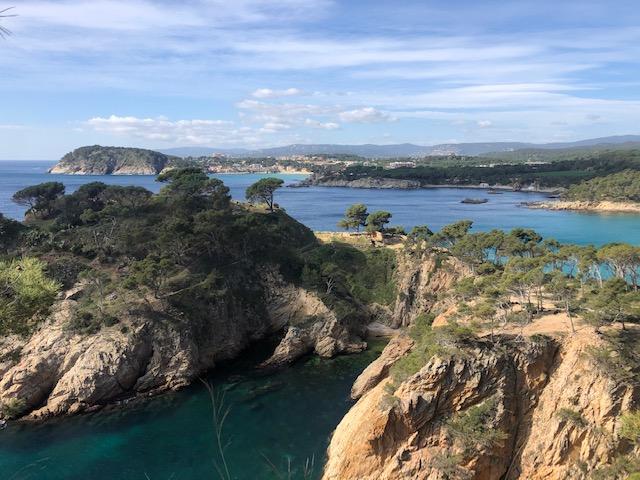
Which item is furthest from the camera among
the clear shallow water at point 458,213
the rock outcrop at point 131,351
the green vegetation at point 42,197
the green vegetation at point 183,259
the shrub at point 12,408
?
the clear shallow water at point 458,213

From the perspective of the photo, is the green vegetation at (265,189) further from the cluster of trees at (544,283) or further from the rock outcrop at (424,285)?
the cluster of trees at (544,283)

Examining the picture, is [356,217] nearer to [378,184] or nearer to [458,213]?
[458,213]

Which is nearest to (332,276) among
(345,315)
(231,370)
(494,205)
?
(345,315)

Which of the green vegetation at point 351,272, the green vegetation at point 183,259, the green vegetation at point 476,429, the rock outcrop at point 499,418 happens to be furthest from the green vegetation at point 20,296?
the green vegetation at point 351,272

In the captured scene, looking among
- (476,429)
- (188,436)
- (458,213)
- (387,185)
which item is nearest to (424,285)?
(476,429)

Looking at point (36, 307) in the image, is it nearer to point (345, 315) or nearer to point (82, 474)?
point (82, 474)

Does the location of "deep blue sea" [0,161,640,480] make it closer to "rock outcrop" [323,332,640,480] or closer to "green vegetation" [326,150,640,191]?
"rock outcrop" [323,332,640,480]

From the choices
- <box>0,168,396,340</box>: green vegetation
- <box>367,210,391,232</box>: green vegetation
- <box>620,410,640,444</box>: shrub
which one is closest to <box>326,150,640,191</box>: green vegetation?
<box>367,210,391,232</box>: green vegetation
